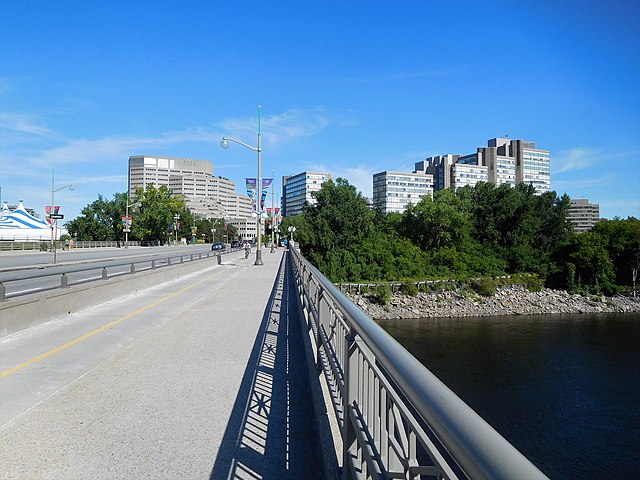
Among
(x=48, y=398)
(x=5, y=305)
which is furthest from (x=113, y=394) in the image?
(x=5, y=305)

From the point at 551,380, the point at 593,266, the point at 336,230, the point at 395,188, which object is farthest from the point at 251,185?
the point at 395,188

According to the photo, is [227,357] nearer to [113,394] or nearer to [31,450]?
[113,394]

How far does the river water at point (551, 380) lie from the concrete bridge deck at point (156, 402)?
26.2 metres

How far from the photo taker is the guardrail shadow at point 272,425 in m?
3.99

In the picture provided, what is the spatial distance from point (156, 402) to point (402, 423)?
418 centimetres

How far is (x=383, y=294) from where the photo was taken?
256 ft

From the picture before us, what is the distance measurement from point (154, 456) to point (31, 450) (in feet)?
3.59

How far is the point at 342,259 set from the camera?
8569cm

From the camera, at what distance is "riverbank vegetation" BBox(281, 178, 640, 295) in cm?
8612

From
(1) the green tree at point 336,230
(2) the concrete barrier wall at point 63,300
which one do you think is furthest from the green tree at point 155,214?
(2) the concrete barrier wall at point 63,300

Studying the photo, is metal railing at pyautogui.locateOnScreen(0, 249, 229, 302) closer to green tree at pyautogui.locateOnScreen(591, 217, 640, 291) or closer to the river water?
the river water

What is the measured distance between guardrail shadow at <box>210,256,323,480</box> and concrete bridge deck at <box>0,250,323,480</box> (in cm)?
1

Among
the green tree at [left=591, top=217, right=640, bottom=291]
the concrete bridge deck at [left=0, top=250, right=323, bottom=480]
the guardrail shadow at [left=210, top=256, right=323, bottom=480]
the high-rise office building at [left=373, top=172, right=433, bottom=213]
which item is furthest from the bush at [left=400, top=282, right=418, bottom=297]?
the high-rise office building at [left=373, top=172, right=433, bottom=213]

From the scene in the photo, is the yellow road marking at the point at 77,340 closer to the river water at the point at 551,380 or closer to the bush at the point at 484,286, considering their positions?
the river water at the point at 551,380
